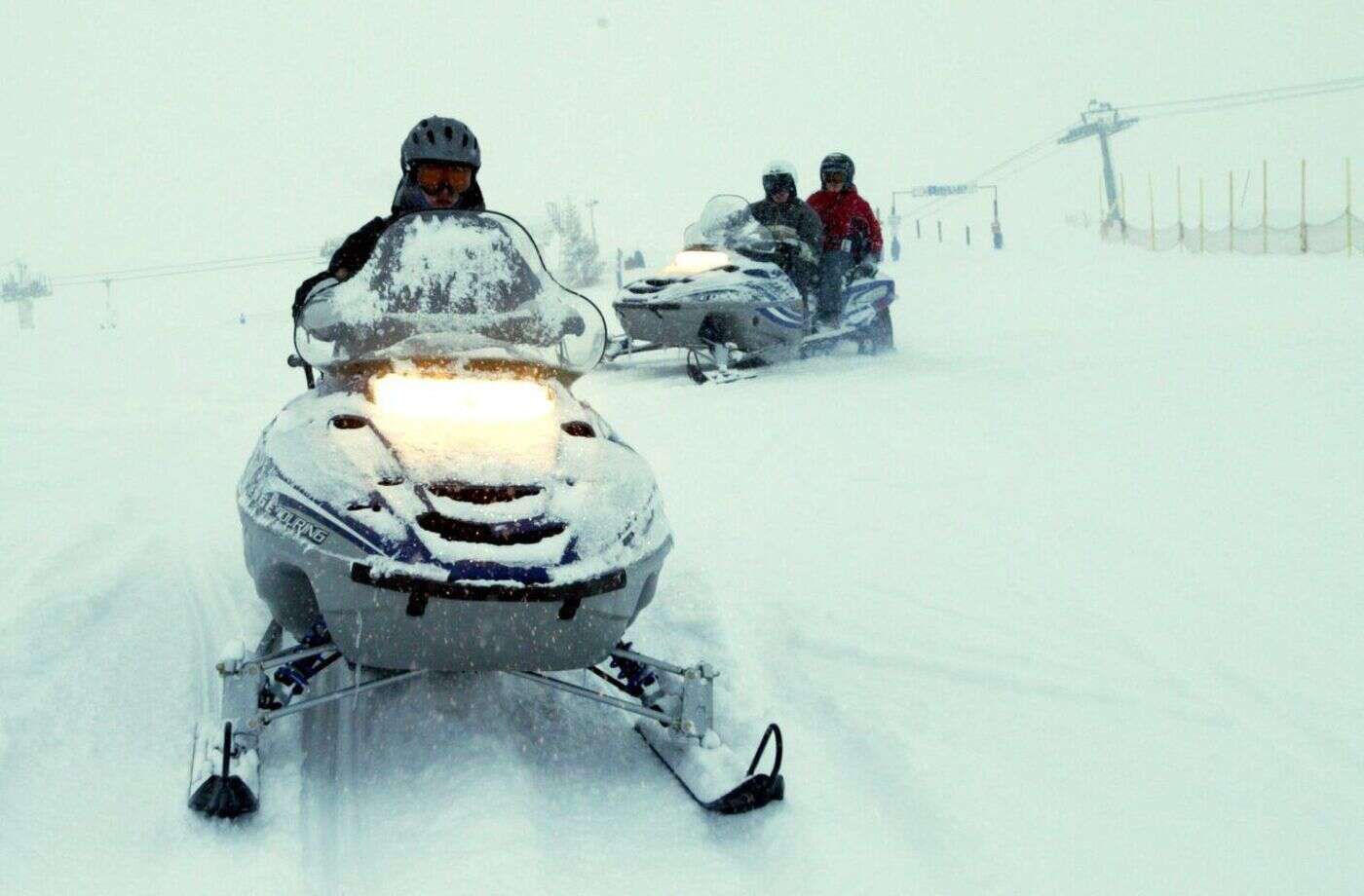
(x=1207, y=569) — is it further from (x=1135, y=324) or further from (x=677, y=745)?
(x=1135, y=324)

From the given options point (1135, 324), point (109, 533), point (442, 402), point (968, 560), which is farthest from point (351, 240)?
point (1135, 324)

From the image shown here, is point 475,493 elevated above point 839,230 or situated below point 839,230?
above

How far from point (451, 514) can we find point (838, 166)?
407 inches

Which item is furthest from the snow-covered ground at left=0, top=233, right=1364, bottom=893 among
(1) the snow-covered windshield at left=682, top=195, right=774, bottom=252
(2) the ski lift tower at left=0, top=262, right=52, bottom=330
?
(2) the ski lift tower at left=0, top=262, right=52, bottom=330

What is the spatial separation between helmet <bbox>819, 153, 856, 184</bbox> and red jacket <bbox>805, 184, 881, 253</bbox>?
0.10 meters

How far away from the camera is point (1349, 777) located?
3.10 meters

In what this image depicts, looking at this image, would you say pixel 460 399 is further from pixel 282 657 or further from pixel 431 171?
pixel 431 171

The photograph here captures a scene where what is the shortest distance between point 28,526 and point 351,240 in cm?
210

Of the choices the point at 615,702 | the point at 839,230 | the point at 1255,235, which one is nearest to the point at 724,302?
the point at 839,230

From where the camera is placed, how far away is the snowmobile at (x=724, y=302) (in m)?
10.6

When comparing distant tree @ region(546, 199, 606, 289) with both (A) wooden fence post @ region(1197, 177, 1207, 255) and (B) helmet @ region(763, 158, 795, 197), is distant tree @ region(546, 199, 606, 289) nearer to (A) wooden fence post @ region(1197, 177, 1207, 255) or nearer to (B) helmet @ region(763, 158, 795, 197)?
(A) wooden fence post @ region(1197, 177, 1207, 255)

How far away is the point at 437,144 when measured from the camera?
4.83m

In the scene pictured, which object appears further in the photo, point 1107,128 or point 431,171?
point 1107,128

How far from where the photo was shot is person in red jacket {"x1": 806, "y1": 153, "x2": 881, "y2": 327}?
12.0m
